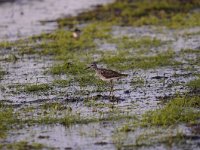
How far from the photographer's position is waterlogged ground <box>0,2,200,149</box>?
12312 mm

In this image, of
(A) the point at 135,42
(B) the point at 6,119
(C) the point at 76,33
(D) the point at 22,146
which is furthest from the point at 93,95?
(C) the point at 76,33

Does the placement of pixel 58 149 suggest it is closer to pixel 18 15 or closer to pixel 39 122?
pixel 39 122

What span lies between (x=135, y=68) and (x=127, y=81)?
1.74 meters

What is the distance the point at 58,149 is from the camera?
1170cm

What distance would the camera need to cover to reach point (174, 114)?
44.1ft

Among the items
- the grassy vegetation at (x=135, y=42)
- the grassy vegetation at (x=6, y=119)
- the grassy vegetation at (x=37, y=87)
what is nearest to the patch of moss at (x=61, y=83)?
the grassy vegetation at (x=37, y=87)

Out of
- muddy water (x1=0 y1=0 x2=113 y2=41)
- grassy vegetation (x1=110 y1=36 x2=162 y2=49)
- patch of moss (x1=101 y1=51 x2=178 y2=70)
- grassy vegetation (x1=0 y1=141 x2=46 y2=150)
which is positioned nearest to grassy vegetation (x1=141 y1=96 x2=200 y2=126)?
grassy vegetation (x1=0 y1=141 x2=46 y2=150)

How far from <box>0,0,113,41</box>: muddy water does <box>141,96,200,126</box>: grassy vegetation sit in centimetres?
1297

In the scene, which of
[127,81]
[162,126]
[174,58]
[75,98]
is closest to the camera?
[162,126]

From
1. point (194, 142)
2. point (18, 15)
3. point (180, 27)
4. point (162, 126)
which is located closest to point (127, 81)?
point (162, 126)

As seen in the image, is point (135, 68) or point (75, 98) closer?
point (75, 98)

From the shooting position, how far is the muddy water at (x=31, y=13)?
93.1ft

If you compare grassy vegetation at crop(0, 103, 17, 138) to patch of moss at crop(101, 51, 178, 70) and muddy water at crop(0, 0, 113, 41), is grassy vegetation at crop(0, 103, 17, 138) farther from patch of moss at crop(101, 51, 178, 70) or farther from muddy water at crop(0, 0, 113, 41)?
muddy water at crop(0, 0, 113, 41)

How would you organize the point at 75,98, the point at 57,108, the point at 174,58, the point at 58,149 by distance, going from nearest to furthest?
the point at 58,149 < the point at 57,108 < the point at 75,98 < the point at 174,58
